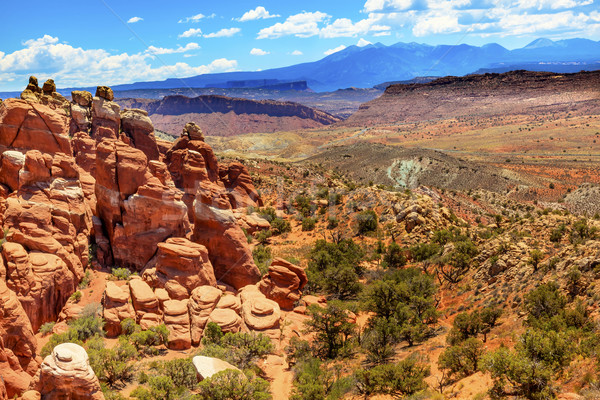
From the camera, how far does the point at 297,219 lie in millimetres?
44656

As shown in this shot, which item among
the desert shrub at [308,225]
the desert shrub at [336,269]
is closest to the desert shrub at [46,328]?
the desert shrub at [336,269]

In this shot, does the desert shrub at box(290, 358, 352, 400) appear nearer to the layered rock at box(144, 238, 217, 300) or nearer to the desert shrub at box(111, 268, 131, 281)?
the layered rock at box(144, 238, 217, 300)

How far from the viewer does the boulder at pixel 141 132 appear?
37.6 metres

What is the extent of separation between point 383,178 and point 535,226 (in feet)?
178

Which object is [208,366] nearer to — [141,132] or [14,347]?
[14,347]

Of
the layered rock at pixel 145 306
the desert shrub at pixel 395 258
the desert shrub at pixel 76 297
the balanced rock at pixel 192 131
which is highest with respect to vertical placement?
the balanced rock at pixel 192 131

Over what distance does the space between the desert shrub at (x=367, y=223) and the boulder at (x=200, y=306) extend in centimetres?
2093

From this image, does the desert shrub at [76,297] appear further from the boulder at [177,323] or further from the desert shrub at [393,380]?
the desert shrub at [393,380]

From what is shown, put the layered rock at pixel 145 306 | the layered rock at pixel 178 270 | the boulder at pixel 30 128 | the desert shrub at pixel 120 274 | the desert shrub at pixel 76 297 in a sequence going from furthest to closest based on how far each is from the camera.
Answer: the boulder at pixel 30 128
the desert shrub at pixel 120 274
the layered rock at pixel 178 270
the desert shrub at pixel 76 297
the layered rock at pixel 145 306

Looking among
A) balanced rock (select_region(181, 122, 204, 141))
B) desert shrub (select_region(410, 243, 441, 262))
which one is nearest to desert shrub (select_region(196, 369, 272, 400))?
desert shrub (select_region(410, 243, 441, 262))

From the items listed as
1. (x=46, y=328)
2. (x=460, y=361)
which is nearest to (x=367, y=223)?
(x=460, y=361)

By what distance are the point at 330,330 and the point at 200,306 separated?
23.4ft

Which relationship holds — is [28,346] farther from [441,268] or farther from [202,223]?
[441,268]

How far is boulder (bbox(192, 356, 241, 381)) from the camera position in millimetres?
15588
